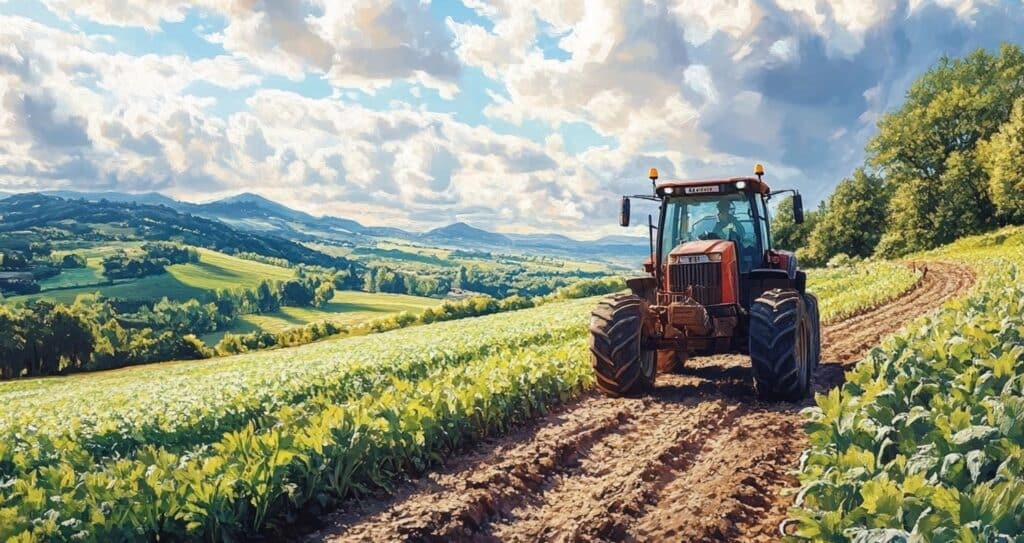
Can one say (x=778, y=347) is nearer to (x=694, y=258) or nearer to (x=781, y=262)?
(x=694, y=258)

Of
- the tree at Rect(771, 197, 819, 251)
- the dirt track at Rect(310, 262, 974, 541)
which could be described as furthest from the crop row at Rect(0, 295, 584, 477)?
the tree at Rect(771, 197, 819, 251)

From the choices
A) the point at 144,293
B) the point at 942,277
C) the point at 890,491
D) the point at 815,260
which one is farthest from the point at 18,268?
the point at 890,491

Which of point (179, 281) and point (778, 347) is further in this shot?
point (179, 281)

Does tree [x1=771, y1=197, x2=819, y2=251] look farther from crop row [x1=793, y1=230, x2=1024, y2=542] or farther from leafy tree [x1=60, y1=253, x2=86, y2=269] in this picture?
leafy tree [x1=60, y1=253, x2=86, y2=269]

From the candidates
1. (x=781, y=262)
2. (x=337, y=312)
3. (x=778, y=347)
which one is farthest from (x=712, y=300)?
(x=337, y=312)

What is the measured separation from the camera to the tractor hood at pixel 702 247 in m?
10.6

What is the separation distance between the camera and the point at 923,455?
4246 millimetres

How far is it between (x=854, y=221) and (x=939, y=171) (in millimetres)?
8364

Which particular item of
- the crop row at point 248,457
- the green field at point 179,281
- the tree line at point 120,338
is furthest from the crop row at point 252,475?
the green field at point 179,281

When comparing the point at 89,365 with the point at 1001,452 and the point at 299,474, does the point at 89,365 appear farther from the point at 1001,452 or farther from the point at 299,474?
the point at 1001,452

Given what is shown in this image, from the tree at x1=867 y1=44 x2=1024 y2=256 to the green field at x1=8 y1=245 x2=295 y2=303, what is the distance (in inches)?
5115

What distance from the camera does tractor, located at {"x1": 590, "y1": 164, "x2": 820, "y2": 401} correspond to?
9680 millimetres

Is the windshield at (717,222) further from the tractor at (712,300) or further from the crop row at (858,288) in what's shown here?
the crop row at (858,288)

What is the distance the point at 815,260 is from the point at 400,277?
131 meters
